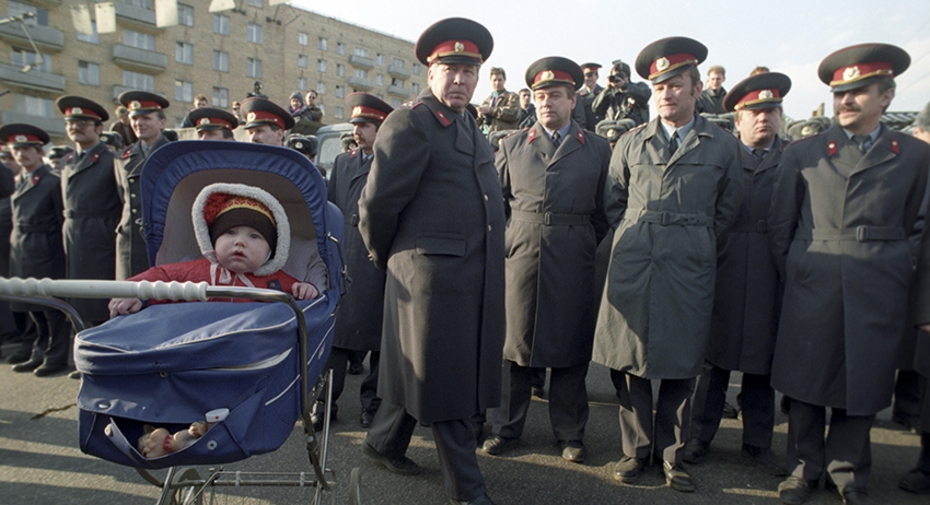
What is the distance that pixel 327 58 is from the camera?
5147cm

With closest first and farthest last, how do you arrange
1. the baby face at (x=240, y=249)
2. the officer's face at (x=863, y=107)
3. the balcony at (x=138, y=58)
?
the baby face at (x=240, y=249)
the officer's face at (x=863, y=107)
the balcony at (x=138, y=58)

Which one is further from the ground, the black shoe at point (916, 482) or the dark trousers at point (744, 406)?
the dark trousers at point (744, 406)

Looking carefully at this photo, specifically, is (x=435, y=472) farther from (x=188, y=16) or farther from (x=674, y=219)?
(x=188, y=16)

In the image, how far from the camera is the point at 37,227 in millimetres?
5559

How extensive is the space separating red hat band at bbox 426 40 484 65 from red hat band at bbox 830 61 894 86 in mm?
2051

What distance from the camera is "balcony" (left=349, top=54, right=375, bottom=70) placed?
54188mm

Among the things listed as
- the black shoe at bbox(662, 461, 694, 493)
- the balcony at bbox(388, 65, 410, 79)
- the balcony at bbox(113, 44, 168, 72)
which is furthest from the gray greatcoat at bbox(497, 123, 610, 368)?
the balcony at bbox(388, 65, 410, 79)

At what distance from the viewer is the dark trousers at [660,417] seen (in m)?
3.21

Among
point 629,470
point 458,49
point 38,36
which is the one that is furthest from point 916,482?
point 38,36

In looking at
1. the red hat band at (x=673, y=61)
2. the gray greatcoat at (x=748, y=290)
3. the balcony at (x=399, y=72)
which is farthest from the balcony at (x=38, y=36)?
the gray greatcoat at (x=748, y=290)

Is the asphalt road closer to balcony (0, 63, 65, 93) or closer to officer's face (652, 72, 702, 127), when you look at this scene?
officer's face (652, 72, 702, 127)

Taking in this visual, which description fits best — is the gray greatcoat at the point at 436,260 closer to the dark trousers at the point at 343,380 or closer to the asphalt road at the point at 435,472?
the asphalt road at the point at 435,472

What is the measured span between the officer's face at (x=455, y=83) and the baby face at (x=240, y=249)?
1228 mm

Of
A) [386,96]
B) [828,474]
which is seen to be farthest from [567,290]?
[386,96]
